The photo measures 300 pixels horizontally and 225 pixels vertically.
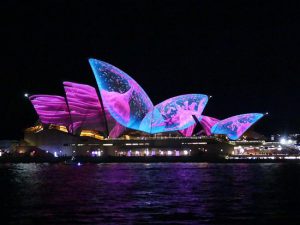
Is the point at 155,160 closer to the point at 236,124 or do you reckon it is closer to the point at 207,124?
the point at 207,124

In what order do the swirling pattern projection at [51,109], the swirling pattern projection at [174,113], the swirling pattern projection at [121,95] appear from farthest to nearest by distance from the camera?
the swirling pattern projection at [51,109] → the swirling pattern projection at [174,113] → the swirling pattern projection at [121,95]

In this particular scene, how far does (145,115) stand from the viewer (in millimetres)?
70938

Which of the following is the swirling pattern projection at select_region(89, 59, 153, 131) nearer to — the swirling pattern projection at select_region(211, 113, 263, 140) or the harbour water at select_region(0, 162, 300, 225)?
the swirling pattern projection at select_region(211, 113, 263, 140)

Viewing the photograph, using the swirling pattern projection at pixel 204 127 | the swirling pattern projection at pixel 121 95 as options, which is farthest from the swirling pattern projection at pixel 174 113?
the swirling pattern projection at pixel 204 127

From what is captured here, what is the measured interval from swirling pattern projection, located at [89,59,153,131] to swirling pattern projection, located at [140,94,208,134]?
2206 millimetres

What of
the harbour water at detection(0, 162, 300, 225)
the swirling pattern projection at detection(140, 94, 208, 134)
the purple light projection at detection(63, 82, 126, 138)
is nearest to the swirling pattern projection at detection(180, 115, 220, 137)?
the swirling pattern projection at detection(140, 94, 208, 134)

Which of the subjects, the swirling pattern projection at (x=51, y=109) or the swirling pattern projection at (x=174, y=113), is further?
the swirling pattern projection at (x=51, y=109)

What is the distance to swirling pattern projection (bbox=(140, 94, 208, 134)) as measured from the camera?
239 feet

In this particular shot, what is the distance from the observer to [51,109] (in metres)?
74.6

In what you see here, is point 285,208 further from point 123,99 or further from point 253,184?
point 123,99

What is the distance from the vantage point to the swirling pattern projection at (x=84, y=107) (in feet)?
230

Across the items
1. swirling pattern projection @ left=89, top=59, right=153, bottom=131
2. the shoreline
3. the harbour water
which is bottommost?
the harbour water

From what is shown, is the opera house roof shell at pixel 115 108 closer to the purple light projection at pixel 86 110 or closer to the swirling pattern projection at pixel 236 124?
the purple light projection at pixel 86 110

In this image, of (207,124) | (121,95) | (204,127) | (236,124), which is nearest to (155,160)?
(204,127)
